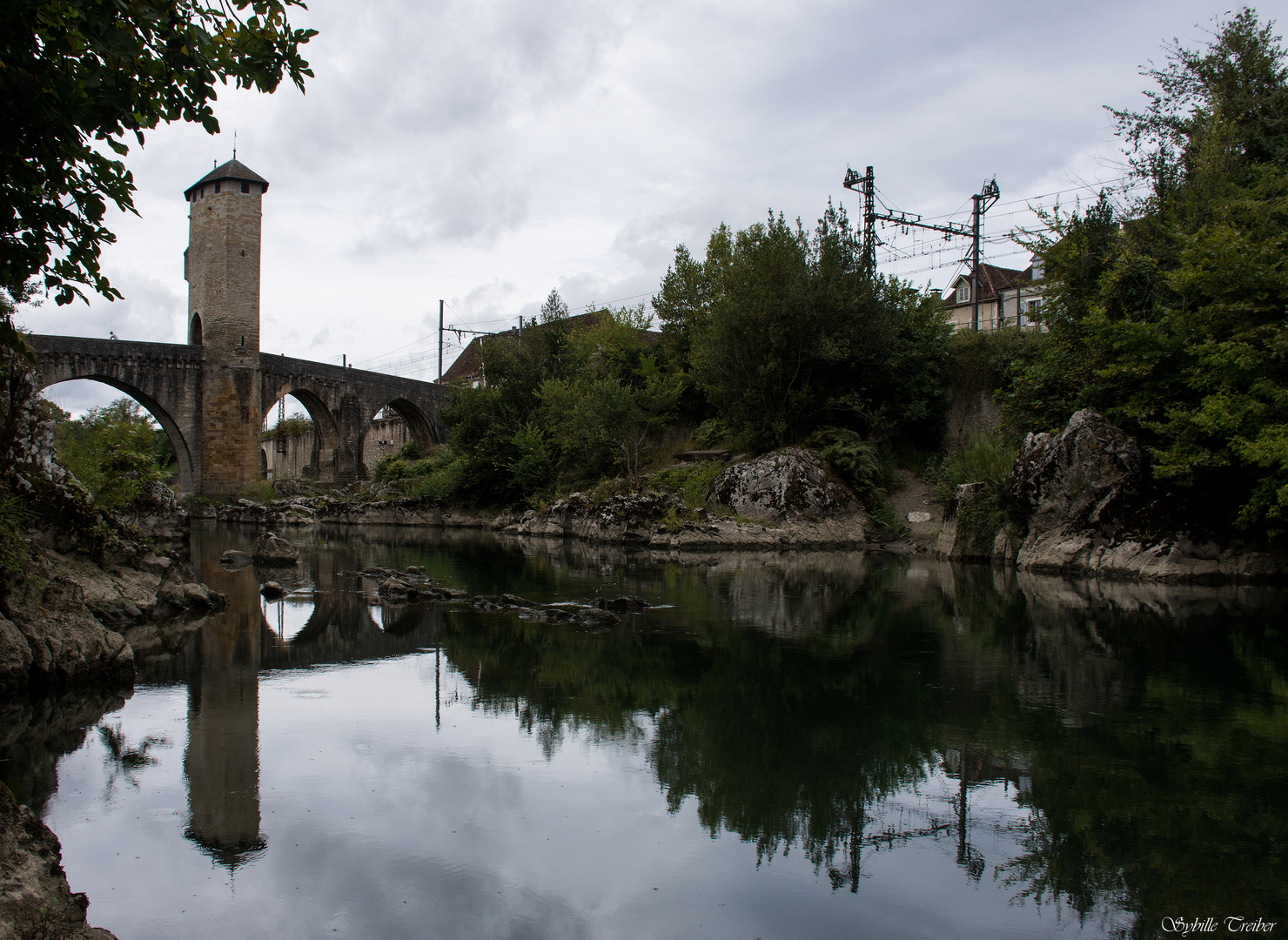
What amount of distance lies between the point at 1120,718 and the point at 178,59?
7239 mm

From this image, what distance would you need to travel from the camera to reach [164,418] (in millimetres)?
39531

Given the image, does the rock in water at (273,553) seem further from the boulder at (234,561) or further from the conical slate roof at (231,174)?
the conical slate roof at (231,174)

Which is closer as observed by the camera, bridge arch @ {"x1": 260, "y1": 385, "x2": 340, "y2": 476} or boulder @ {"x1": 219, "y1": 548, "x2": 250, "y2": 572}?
boulder @ {"x1": 219, "y1": 548, "x2": 250, "y2": 572}

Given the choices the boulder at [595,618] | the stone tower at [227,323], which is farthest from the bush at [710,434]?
the stone tower at [227,323]

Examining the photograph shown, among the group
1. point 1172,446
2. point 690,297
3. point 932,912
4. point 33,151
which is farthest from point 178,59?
point 690,297

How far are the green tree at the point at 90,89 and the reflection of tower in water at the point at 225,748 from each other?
2.67 m

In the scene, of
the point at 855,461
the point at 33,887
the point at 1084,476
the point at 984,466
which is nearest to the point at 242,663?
the point at 33,887

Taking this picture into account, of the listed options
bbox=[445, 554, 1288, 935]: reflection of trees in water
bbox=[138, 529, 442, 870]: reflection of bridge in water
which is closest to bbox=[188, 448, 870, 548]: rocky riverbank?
bbox=[138, 529, 442, 870]: reflection of bridge in water

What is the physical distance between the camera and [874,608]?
11.8 meters

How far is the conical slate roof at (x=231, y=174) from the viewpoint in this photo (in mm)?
41375

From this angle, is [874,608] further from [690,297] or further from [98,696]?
[690,297]

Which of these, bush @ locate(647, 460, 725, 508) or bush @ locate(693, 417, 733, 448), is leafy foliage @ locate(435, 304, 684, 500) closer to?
bush @ locate(647, 460, 725, 508)

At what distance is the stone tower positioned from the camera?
4062cm

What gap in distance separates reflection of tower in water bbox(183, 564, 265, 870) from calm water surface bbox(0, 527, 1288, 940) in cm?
3
